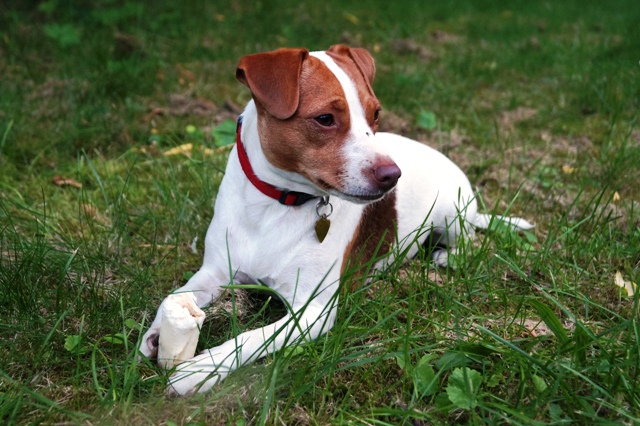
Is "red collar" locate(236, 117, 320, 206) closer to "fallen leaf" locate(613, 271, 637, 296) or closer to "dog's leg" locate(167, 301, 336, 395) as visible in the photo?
"dog's leg" locate(167, 301, 336, 395)

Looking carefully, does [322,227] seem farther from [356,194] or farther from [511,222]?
[511,222]

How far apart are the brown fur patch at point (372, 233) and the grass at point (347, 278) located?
0.50 feet

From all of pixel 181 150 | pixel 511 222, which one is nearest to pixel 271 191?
pixel 511 222

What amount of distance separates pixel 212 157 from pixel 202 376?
6.69 ft

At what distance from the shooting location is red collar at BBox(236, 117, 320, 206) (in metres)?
2.65

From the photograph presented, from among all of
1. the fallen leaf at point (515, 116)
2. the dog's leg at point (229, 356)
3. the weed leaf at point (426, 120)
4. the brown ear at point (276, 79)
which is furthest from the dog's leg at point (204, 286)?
the fallen leaf at point (515, 116)

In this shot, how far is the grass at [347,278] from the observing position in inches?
84.4

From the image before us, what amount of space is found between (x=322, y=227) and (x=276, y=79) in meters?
0.63

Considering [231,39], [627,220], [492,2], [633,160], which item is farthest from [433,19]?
[627,220]

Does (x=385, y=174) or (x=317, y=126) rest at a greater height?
(x=317, y=126)

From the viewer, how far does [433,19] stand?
9188 mm

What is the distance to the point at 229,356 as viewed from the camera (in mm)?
2299

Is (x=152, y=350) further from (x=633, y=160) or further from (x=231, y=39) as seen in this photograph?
(x=231, y=39)

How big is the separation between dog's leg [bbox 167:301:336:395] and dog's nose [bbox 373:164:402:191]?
1.57 ft
